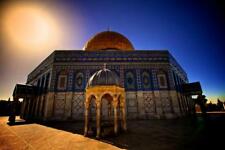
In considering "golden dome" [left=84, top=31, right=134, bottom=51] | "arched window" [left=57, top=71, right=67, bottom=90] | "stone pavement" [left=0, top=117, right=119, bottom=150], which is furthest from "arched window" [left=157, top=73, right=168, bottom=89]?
"stone pavement" [left=0, top=117, right=119, bottom=150]

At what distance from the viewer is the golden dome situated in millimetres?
15236

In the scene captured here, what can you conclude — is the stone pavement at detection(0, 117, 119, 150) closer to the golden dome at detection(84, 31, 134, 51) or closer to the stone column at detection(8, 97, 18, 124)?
the stone column at detection(8, 97, 18, 124)

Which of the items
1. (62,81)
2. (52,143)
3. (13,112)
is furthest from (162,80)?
(13,112)

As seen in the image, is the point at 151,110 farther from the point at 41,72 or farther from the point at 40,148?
the point at 41,72

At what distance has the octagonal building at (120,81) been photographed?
38.3 ft

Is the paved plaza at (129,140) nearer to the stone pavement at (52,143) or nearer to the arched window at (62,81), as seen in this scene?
the stone pavement at (52,143)

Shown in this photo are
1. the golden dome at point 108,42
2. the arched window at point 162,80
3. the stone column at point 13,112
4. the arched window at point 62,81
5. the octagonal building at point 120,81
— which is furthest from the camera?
the golden dome at point 108,42

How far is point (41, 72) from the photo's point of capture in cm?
1550

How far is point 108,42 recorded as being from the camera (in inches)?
604

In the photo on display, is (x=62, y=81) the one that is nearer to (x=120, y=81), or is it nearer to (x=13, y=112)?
(x=13, y=112)

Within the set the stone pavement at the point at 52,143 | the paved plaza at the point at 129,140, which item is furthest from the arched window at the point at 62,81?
the stone pavement at the point at 52,143

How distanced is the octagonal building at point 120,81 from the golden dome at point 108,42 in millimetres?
2085

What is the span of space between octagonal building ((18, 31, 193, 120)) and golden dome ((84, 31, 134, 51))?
209 centimetres

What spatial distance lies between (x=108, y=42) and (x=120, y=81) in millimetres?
6395
